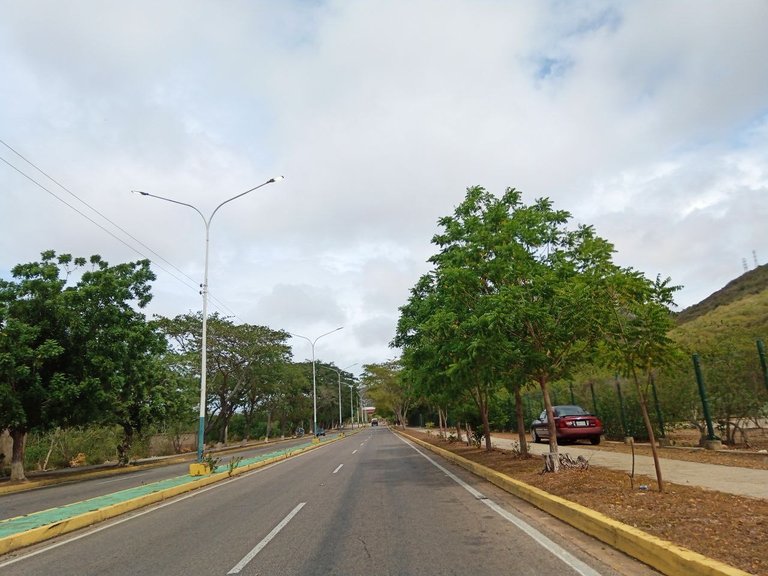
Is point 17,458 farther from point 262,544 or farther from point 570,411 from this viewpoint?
point 570,411

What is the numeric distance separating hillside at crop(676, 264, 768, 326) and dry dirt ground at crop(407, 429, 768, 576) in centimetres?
5413

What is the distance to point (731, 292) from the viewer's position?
6241 cm

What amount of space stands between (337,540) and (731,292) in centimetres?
6967

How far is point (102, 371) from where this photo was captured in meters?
21.5

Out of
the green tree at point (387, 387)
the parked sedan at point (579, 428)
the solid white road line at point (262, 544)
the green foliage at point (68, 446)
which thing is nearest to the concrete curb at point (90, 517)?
the solid white road line at point (262, 544)

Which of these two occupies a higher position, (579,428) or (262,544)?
(579,428)

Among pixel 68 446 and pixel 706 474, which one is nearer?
pixel 706 474

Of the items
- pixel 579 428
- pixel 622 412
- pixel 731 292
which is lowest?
pixel 579 428

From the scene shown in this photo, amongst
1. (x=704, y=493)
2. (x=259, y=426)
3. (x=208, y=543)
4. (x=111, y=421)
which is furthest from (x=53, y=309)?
(x=259, y=426)

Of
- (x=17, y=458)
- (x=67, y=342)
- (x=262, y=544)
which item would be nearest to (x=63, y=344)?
(x=67, y=342)

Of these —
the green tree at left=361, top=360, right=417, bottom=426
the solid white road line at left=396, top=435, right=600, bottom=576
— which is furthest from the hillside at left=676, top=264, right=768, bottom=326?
the solid white road line at left=396, top=435, right=600, bottom=576

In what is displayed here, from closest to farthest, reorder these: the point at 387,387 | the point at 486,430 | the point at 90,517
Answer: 1. the point at 90,517
2. the point at 486,430
3. the point at 387,387

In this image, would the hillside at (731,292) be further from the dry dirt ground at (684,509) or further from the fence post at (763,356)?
the dry dirt ground at (684,509)

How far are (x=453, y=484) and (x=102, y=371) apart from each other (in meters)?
16.2
